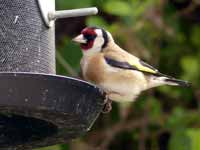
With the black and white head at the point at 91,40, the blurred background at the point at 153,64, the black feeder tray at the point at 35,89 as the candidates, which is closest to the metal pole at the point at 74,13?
the black feeder tray at the point at 35,89

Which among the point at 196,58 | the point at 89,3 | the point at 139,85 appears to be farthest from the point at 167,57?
the point at 139,85

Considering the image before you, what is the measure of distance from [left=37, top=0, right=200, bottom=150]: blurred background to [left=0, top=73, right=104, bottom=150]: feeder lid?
1.87 meters

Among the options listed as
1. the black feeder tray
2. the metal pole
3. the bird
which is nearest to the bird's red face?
the bird

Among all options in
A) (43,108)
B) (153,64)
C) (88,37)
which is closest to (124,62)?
(88,37)

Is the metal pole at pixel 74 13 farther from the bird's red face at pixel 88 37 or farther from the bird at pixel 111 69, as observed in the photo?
the bird's red face at pixel 88 37

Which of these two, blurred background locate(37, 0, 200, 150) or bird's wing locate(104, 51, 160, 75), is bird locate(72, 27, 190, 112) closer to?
bird's wing locate(104, 51, 160, 75)

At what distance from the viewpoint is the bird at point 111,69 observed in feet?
14.5

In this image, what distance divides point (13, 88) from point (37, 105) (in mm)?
106

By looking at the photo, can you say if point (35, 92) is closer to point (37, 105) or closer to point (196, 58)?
point (37, 105)

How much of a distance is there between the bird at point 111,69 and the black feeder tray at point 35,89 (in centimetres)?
46

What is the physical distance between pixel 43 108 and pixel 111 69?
118cm

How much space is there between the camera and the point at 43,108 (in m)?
3.31

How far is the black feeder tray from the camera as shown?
3297 mm

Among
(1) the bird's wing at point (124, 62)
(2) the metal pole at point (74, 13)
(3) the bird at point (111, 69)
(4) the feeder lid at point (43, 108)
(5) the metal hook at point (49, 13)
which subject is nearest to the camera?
(4) the feeder lid at point (43, 108)
